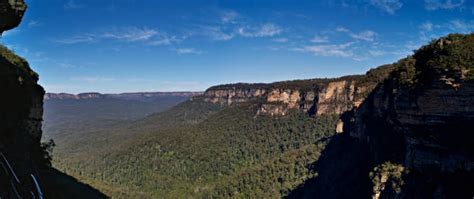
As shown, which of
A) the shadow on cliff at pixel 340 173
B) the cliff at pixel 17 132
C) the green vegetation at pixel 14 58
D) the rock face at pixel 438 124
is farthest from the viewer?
the shadow on cliff at pixel 340 173

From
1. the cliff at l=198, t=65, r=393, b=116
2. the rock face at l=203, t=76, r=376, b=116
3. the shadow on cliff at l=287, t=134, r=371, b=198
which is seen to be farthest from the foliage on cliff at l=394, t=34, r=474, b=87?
the rock face at l=203, t=76, r=376, b=116

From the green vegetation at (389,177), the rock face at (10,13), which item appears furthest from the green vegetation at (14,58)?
the green vegetation at (389,177)

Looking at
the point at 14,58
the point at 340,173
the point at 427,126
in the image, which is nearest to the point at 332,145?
the point at 340,173

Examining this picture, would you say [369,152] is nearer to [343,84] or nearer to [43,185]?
[43,185]

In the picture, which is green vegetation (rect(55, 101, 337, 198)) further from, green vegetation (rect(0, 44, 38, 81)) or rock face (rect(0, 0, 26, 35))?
rock face (rect(0, 0, 26, 35))

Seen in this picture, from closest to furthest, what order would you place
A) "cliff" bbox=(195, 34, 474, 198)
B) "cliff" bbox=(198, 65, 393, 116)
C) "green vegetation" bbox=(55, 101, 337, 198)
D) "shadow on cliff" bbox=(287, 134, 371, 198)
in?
1. "cliff" bbox=(195, 34, 474, 198)
2. "shadow on cliff" bbox=(287, 134, 371, 198)
3. "green vegetation" bbox=(55, 101, 337, 198)
4. "cliff" bbox=(198, 65, 393, 116)

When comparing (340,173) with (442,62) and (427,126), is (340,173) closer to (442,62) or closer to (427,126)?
(427,126)

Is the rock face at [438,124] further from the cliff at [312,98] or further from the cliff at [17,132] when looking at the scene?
the cliff at [312,98]
